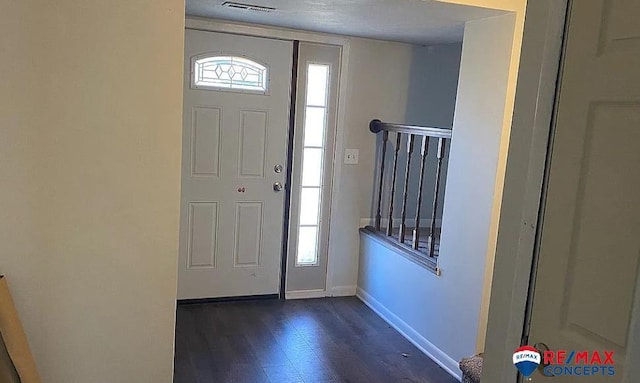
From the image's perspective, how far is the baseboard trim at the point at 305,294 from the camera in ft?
14.5

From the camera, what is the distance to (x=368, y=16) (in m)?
3.27

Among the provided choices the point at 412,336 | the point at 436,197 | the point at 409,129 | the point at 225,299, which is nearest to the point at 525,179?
the point at 436,197

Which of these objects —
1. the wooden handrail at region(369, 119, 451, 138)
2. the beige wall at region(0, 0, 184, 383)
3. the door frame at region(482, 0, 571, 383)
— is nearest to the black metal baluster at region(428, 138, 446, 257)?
the wooden handrail at region(369, 119, 451, 138)

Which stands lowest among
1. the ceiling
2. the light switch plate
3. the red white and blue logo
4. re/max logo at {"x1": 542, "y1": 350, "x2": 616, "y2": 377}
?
the red white and blue logo

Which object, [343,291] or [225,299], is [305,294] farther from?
[225,299]

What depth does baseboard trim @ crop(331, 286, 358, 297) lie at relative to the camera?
456 centimetres

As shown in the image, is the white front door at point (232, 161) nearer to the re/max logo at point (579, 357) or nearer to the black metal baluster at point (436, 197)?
the black metal baluster at point (436, 197)

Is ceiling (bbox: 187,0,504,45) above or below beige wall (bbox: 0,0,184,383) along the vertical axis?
above

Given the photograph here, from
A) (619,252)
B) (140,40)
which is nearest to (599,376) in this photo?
(619,252)

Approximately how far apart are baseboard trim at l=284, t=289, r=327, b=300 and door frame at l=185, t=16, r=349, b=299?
27 millimetres

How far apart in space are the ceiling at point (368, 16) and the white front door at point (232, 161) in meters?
0.31

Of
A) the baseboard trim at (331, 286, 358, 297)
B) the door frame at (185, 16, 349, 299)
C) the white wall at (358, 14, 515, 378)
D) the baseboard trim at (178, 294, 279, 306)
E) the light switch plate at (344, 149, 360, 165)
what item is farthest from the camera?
the baseboard trim at (331, 286, 358, 297)

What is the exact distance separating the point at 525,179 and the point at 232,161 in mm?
3035

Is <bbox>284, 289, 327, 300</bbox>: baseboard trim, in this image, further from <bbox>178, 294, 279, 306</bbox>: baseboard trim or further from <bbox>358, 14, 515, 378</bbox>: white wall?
<bbox>358, 14, 515, 378</bbox>: white wall
